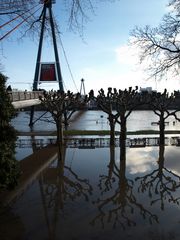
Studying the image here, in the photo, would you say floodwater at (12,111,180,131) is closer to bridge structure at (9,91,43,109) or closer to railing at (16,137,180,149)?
bridge structure at (9,91,43,109)

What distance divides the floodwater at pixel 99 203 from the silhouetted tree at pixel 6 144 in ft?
5.11

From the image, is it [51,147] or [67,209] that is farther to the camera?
[51,147]

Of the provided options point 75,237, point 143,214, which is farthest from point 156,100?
point 75,237

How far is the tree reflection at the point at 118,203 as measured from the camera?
13531mm

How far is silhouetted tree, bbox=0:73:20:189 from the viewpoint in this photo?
14.0m

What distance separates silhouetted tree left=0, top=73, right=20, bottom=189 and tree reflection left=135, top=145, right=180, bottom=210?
21.6 feet

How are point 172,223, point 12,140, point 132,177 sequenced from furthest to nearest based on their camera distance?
point 132,177 → point 12,140 → point 172,223

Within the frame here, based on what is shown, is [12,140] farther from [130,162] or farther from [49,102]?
[49,102]

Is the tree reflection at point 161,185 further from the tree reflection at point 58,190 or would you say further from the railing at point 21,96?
the railing at point 21,96

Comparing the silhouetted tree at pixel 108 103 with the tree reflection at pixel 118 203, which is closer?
the tree reflection at pixel 118 203

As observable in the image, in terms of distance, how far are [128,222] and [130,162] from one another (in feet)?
40.3

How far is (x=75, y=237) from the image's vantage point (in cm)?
1170

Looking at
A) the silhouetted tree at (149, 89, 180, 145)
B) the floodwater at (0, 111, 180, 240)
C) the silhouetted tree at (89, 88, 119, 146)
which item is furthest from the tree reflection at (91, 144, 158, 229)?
the silhouetted tree at (149, 89, 180, 145)

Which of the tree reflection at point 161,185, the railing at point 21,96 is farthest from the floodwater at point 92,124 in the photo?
the tree reflection at point 161,185
